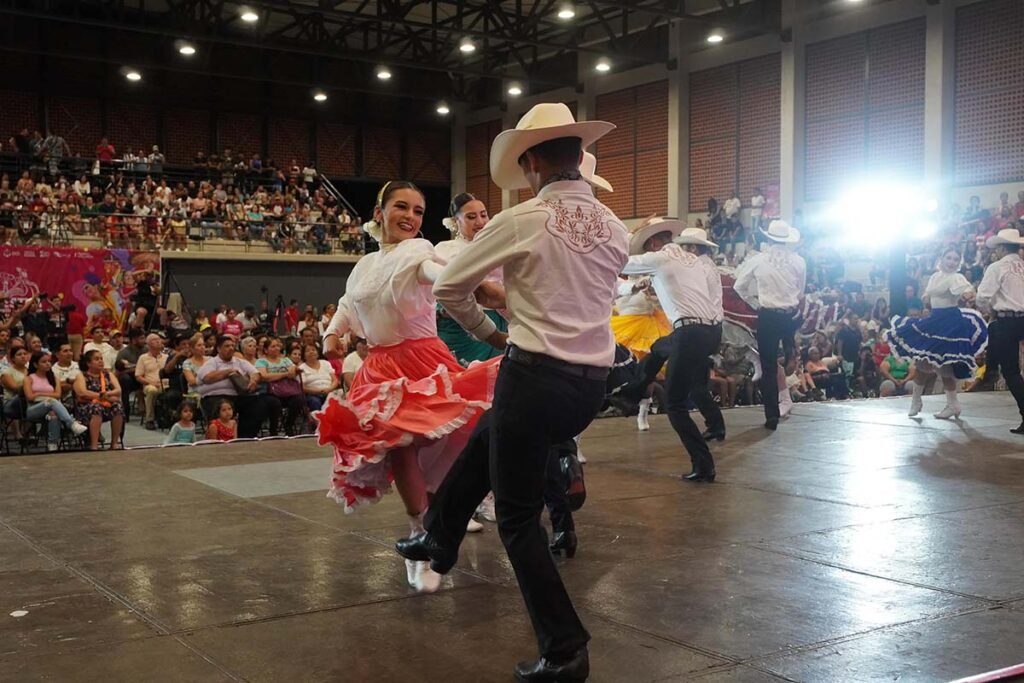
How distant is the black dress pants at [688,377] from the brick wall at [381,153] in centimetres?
2634

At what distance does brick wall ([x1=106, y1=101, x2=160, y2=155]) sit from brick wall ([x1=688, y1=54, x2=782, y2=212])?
14.6 metres

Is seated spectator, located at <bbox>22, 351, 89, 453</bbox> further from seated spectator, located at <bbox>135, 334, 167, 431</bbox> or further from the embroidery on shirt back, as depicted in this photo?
the embroidery on shirt back

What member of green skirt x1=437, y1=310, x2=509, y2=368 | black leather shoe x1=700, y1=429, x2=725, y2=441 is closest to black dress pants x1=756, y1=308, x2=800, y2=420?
black leather shoe x1=700, y1=429, x2=725, y2=441

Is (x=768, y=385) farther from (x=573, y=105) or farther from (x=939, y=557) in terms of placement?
(x=573, y=105)

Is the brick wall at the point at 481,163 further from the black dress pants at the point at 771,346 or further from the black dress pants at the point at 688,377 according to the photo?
the black dress pants at the point at 688,377

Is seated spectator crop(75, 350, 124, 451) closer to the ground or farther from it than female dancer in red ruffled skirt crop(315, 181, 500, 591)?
closer to the ground

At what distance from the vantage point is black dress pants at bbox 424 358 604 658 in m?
3.12

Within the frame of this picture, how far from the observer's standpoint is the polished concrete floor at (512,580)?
3354 millimetres

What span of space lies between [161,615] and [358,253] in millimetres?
21287

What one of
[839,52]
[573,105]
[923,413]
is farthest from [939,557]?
[573,105]

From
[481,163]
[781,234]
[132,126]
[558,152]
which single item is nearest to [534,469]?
[558,152]

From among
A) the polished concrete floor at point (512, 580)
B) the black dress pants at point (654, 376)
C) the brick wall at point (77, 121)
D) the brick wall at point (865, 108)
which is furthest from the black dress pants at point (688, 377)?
the brick wall at point (77, 121)

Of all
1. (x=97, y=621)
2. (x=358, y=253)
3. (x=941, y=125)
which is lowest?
(x=97, y=621)

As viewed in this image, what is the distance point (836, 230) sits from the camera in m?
22.0
